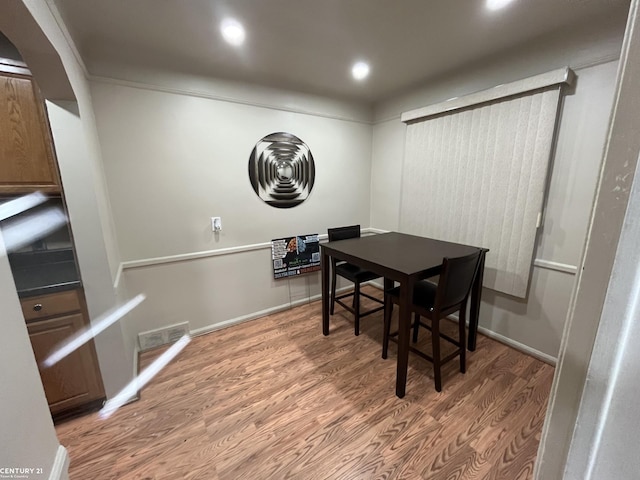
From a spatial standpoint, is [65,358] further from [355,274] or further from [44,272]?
[355,274]

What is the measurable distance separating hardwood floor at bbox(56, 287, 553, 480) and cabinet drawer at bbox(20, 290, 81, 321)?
2.42ft

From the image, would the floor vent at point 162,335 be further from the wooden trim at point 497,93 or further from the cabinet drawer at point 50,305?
the wooden trim at point 497,93

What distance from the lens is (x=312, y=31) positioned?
177cm

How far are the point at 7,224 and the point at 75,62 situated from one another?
3.58 ft

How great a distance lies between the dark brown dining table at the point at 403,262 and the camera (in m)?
A: 1.69

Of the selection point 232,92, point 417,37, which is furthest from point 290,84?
point 417,37

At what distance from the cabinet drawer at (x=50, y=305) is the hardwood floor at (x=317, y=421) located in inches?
29.1

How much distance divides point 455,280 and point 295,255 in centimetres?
173

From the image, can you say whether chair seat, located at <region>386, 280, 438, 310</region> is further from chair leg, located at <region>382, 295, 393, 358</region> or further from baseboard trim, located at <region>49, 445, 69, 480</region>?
baseboard trim, located at <region>49, 445, 69, 480</region>

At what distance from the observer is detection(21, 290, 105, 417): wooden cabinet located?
1460 mm

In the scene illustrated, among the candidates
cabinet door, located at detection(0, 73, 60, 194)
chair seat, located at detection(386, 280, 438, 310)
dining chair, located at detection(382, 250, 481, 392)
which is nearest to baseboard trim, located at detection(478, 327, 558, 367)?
dining chair, located at detection(382, 250, 481, 392)

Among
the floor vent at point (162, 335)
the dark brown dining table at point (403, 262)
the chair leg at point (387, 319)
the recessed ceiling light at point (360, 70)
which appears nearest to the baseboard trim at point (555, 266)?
the dark brown dining table at point (403, 262)

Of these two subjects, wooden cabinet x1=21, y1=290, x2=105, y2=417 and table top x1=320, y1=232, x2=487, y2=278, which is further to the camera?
table top x1=320, y1=232, x2=487, y2=278

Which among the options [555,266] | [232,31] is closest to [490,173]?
[555,266]
